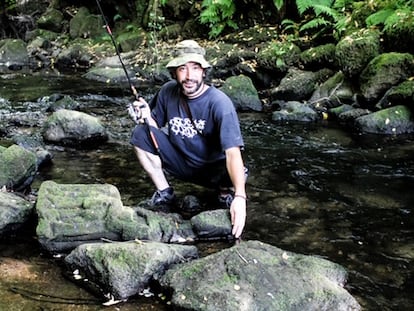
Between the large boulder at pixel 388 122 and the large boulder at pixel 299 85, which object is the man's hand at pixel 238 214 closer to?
the large boulder at pixel 388 122

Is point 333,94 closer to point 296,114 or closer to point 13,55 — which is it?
point 296,114

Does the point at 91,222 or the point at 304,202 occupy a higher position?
the point at 91,222

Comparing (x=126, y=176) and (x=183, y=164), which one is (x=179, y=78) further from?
(x=126, y=176)

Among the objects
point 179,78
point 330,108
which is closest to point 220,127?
point 179,78

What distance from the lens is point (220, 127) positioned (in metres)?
4.38

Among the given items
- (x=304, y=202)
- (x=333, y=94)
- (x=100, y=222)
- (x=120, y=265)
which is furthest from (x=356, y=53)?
(x=120, y=265)

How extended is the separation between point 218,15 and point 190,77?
1027cm

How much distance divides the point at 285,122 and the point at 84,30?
494 inches

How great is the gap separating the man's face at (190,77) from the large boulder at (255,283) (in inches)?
61.4

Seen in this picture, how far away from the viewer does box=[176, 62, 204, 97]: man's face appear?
4.39 m

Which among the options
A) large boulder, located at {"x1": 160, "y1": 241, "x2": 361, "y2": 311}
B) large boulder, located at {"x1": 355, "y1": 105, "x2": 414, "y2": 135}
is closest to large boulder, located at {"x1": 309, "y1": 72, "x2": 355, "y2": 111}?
large boulder, located at {"x1": 355, "y1": 105, "x2": 414, "y2": 135}

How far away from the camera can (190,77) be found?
4.44m

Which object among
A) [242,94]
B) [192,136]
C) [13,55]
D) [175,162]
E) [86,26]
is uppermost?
[86,26]

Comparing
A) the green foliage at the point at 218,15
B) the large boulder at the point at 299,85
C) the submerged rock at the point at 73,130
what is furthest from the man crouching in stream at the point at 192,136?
the green foliage at the point at 218,15
